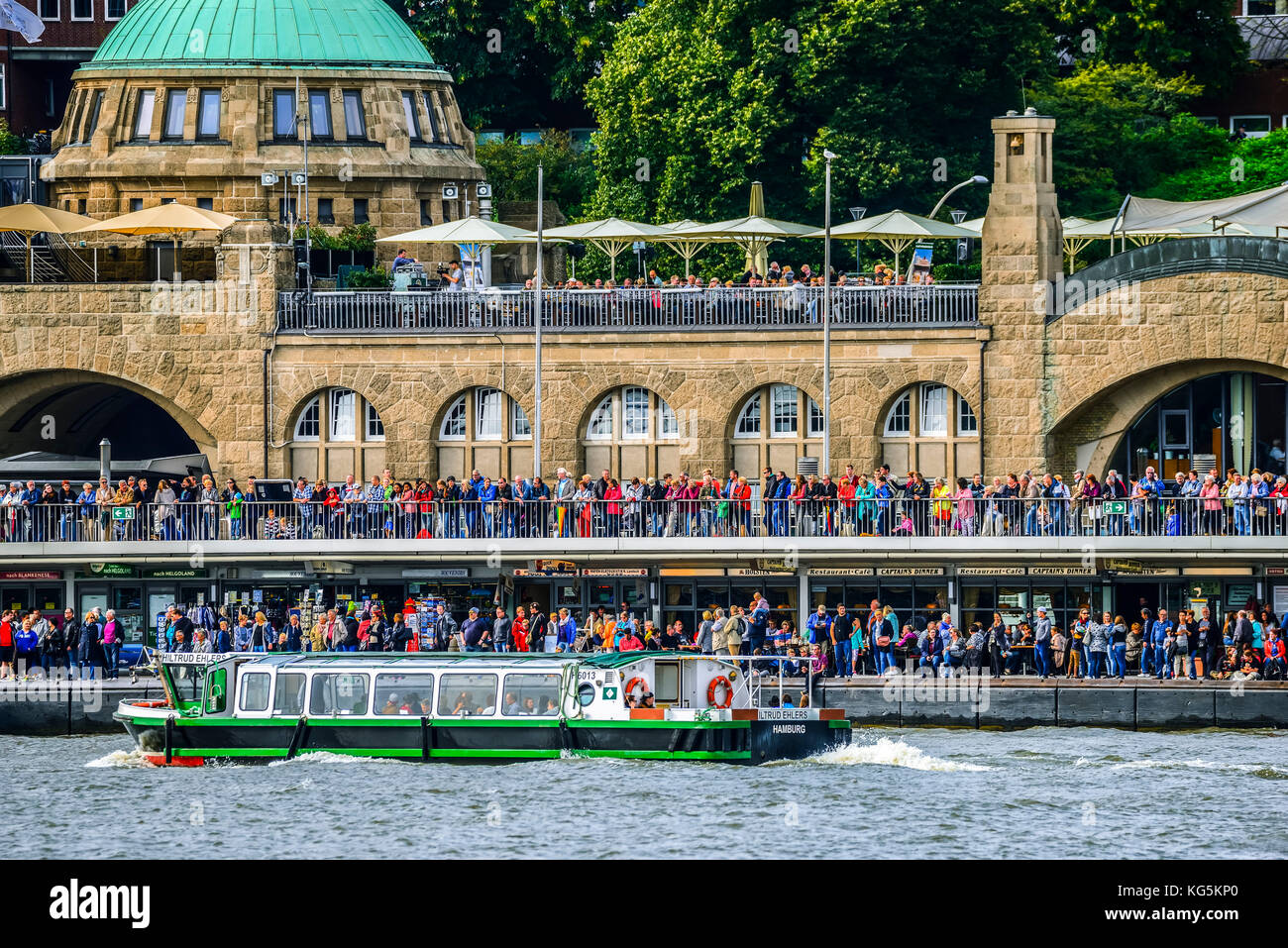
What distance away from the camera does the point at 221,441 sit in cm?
6575

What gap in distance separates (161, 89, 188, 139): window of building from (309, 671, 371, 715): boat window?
83.7 feet

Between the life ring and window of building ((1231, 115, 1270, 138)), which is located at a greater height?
window of building ((1231, 115, 1270, 138))

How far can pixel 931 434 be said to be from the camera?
62.8 m

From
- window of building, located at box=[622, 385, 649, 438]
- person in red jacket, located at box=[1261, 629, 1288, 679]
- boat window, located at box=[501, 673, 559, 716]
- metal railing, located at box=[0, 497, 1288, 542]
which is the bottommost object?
boat window, located at box=[501, 673, 559, 716]

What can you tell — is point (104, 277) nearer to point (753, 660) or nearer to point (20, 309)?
point (20, 309)

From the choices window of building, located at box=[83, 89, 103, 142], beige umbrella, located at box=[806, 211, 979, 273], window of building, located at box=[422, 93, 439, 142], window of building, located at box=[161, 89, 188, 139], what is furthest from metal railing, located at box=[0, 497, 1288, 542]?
window of building, located at box=[422, 93, 439, 142]

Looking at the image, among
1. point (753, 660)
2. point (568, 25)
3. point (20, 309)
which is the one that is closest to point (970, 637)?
point (753, 660)

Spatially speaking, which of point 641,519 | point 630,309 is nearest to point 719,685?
point 641,519

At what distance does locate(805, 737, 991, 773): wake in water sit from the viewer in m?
49.0

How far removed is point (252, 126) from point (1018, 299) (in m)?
21.4

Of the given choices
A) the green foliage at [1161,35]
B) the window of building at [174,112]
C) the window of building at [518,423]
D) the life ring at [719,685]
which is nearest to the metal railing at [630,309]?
the window of building at [518,423]

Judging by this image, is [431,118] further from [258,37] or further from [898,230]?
[898,230]

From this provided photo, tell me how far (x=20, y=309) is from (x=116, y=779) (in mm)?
19363

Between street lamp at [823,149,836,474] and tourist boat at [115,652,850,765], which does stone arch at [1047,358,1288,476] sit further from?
tourist boat at [115,652,850,765]
